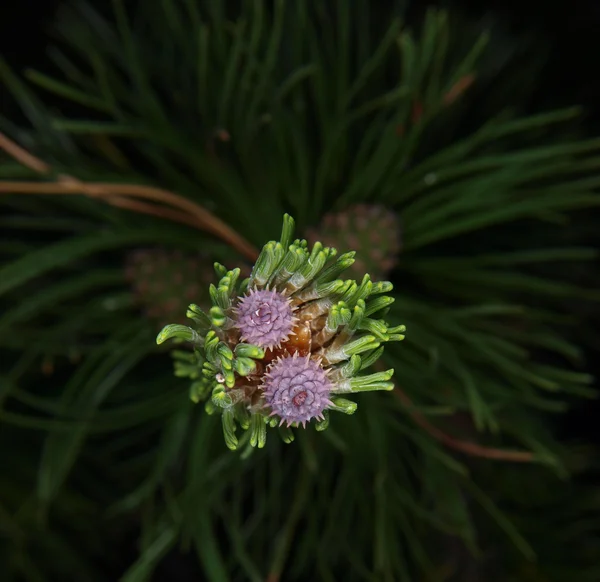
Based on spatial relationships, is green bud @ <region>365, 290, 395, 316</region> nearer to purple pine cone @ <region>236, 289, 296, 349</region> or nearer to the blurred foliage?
purple pine cone @ <region>236, 289, 296, 349</region>

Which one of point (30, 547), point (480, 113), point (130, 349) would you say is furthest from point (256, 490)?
point (480, 113)

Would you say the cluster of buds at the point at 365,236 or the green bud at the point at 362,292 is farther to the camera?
the cluster of buds at the point at 365,236

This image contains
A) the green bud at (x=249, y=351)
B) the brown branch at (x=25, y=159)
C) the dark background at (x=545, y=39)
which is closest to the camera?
the green bud at (x=249, y=351)

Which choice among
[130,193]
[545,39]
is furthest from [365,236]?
[545,39]

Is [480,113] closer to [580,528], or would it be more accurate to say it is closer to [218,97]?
[218,97]

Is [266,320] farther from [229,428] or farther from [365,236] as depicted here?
[365,236]

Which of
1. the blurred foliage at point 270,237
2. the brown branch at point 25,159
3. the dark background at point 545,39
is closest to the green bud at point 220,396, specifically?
the blurred foliage at point 270,237

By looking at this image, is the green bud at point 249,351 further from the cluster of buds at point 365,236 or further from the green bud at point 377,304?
the cluster of buds at point 365,236

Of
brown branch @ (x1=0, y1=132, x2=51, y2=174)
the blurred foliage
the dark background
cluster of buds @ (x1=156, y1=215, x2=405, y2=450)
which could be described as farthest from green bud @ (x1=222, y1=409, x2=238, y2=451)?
the dark background
